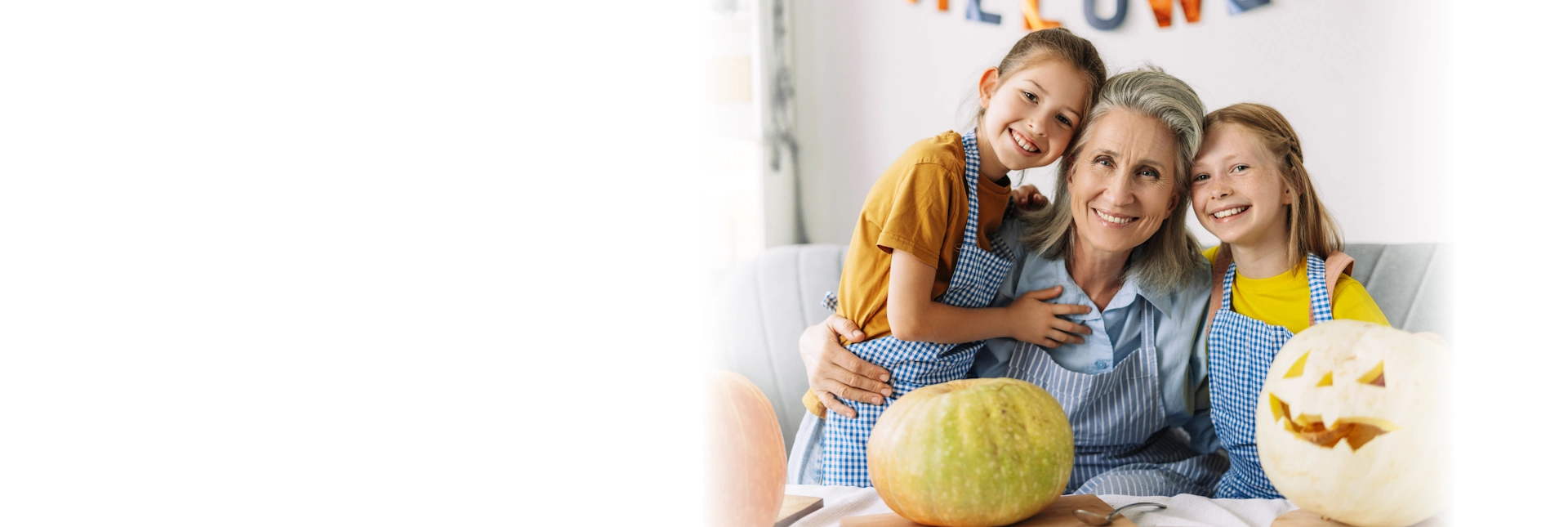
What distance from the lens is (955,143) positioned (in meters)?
0.86

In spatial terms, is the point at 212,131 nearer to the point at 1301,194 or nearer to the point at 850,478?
the point at 850,478

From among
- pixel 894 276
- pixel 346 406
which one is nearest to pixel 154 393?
pixel 346 406

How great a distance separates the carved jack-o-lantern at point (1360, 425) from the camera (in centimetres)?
43

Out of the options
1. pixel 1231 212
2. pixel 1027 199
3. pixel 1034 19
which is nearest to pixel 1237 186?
pixel 1231 212

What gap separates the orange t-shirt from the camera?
800 mm

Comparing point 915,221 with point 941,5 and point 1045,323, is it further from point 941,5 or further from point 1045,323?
point 941,5

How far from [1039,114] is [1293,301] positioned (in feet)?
0.96

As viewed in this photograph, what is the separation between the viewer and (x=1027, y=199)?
966 mm

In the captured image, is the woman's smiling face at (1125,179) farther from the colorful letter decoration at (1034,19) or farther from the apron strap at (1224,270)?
the colorful letter decoration at (1034,19)

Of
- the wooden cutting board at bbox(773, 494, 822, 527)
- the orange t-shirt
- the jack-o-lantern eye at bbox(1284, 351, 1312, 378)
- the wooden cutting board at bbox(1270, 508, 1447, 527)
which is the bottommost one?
the wooden cutting board at bbox(773, 494, 822, 527)

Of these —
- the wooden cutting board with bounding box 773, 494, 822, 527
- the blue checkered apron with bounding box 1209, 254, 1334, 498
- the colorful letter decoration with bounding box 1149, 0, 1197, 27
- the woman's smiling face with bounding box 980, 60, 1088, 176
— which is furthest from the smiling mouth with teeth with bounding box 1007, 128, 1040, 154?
the colorful letter decoration with bounding box 1149, 0, 1197, 27

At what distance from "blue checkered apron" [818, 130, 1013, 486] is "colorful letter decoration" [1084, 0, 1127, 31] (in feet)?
1.58

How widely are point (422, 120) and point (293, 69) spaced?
0.05m

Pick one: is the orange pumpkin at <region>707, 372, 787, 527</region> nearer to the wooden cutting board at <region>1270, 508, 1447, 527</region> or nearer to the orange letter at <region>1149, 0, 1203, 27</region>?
the wooden cutting board at <region>1270, 508, 1447, 527</region>
